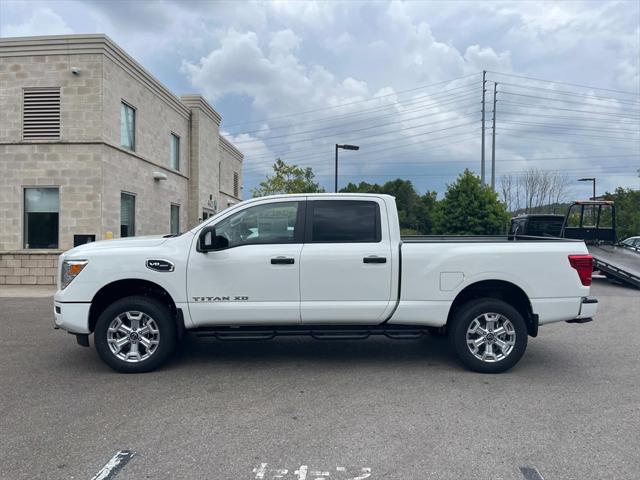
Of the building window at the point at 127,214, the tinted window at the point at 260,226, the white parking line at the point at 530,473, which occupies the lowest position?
the white parking line at the point at 530,473

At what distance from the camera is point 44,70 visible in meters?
14.8

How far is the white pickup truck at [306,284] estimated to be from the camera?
215 inches

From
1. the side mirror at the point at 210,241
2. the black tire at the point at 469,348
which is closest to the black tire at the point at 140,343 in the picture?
the side mirror at the point at 210,241

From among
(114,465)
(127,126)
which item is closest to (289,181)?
(127,126)

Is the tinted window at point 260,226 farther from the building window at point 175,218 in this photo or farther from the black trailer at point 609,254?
the building window at point 175,218

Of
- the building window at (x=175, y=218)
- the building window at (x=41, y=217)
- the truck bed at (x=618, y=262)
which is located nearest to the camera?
the truck bed at (x=618, y=262)

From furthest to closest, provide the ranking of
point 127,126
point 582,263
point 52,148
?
point 127,126
point 52,148
point 582,263

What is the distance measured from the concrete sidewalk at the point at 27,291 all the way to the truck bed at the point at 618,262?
51.0ft

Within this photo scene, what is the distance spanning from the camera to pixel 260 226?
18.6 feet

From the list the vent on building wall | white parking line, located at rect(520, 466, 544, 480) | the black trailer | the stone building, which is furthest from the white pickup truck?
the vent on building wall

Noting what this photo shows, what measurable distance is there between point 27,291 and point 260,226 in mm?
10414

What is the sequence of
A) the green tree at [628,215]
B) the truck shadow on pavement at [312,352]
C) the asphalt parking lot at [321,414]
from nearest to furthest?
the asphalt parking lot at [321,414], the truck shadow on pavement at [312,352], the green tree at [628,215]

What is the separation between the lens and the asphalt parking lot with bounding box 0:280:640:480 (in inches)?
137

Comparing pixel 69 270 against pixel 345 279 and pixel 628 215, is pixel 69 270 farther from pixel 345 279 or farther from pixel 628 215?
pixel 628 215
